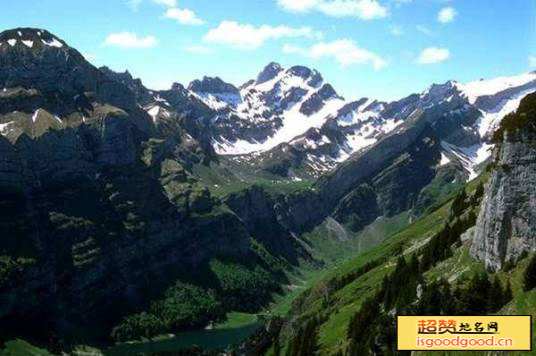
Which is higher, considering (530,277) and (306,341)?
(530,277)

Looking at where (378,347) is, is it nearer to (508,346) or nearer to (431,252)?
(431,252)

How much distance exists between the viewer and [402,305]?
402 ft

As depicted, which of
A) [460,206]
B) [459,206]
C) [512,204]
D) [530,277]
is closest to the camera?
[530,277]

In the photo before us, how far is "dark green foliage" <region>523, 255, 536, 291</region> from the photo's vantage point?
93.4 m

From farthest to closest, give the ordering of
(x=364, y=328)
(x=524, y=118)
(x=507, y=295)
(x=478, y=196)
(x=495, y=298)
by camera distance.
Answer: (x=478, y=196)
(x=364, y=328)
(x=524, y=118)
(x=495, y=298)
(x=507, y=295)

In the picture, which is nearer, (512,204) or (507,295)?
(507,295)

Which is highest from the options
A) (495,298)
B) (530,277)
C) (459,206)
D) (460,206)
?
(459,206)

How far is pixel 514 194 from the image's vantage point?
105125 mm

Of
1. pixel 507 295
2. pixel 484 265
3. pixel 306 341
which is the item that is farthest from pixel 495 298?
pixel 306 341

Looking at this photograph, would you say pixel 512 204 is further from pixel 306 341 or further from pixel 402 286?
pixel 306 341

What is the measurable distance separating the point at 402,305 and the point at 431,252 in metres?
18.9

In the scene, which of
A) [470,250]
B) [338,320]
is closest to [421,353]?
[470,250]

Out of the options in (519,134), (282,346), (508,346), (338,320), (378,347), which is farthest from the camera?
(282,346)

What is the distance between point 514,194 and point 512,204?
1.55 metres
